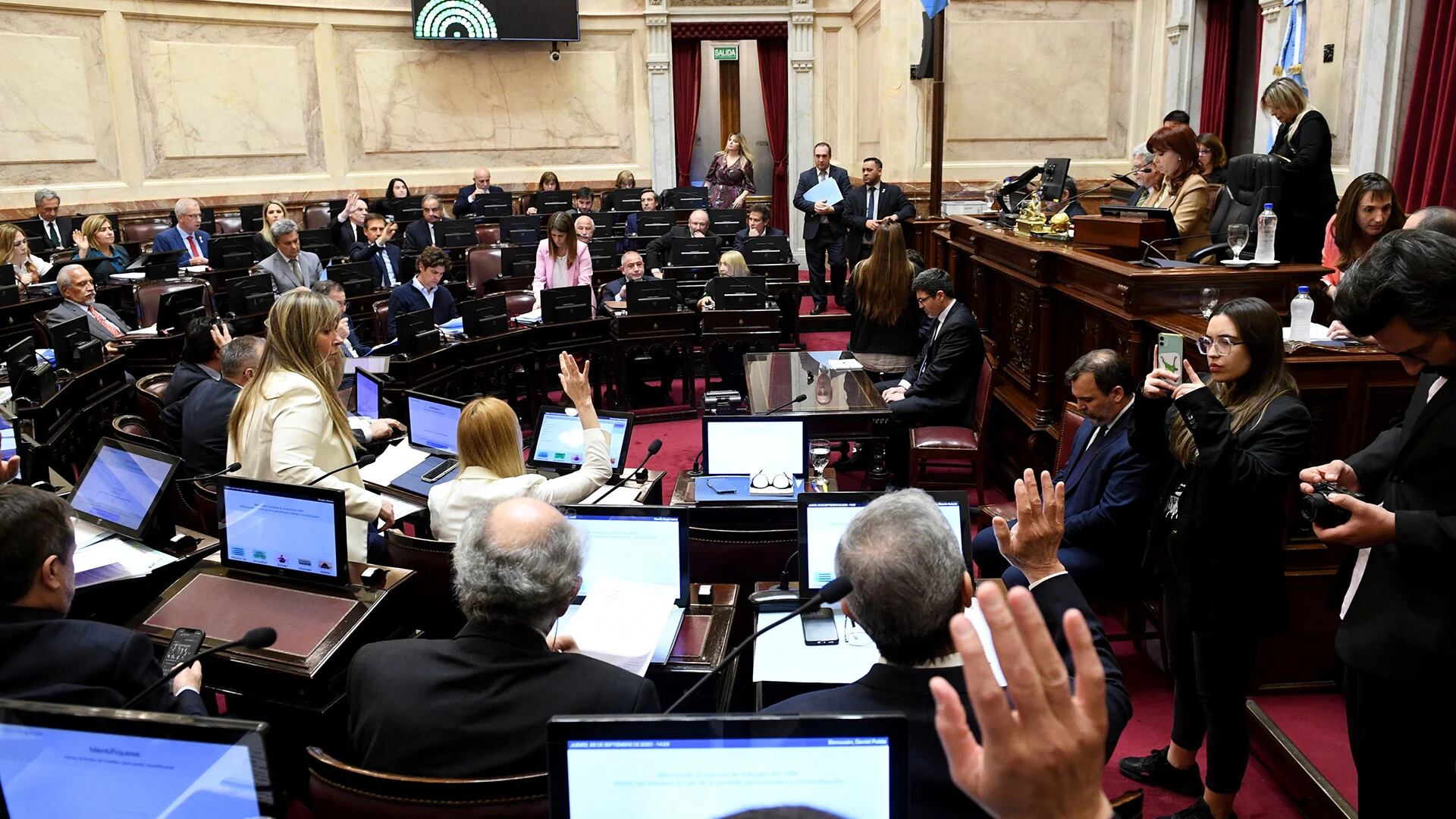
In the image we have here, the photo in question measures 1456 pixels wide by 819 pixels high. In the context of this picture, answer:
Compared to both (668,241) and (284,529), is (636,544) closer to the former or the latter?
(284,529)

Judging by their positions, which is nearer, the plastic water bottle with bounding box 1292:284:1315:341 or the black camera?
the black camera

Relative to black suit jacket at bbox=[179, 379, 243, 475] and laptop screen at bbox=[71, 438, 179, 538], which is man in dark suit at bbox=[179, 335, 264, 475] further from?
laptop screen at bbox=[71, 438, 179, 538]

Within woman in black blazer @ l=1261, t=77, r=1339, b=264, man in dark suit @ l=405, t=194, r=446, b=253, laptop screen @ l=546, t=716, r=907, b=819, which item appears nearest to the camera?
laptop screen @ l=546, t=716, r=907, b=819

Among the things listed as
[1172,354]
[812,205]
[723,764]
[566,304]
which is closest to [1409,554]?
[1172,354]

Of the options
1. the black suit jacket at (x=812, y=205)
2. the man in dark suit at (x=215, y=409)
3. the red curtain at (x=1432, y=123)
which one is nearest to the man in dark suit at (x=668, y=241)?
the black suit jacket at (x=812, y=205)

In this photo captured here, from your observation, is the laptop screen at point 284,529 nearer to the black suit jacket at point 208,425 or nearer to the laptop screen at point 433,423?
the black suit jacket at point 208,425

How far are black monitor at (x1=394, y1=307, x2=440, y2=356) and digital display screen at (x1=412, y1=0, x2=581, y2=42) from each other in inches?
305

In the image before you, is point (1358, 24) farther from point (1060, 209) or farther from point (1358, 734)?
point (1358, 734)

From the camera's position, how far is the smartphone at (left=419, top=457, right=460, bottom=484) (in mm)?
4289

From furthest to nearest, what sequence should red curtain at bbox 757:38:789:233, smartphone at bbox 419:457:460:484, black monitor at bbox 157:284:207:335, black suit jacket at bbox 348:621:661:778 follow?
red curtain at bbox 757:38:789:233 → black monitor at bbox 157:284:207:335 → smartphone at bbox 419:457:460:484 → black suit jacket at bbox 348:621:661:778

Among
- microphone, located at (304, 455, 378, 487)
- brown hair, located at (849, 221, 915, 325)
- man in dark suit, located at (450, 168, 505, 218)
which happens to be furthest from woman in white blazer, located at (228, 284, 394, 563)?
man in dark suit, located at (450, 168, 505, 218)

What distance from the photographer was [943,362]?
5871mm

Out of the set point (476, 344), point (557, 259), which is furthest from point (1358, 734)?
point (557, 259)

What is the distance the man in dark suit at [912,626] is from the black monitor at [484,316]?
558cm
